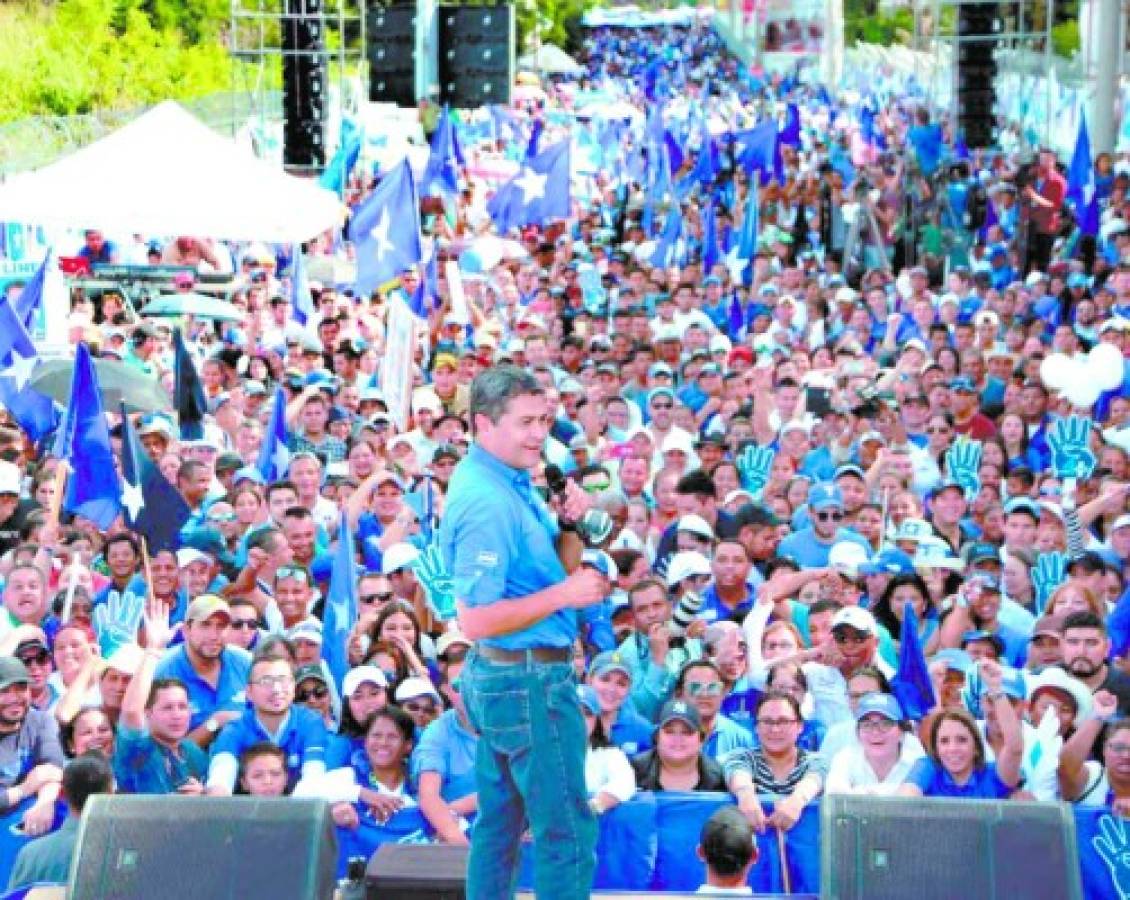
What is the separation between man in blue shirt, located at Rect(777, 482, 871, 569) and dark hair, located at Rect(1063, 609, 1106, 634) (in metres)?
2.65

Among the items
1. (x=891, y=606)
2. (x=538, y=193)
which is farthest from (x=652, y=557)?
(x=538, y=193)

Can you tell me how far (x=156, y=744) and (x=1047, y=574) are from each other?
188 inches

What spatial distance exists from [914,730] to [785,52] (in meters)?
82.2

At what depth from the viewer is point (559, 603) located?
638cm

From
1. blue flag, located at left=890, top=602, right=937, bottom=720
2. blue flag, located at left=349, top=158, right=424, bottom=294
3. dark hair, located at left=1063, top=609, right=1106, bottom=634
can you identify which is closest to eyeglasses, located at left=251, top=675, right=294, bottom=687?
blue flag, located at left=890, top=602, right=937, bottom=720

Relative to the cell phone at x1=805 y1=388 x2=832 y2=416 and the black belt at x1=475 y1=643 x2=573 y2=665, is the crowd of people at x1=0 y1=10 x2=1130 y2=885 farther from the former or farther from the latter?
the black belt at x1=475 y1=643 x2=573 y2=665

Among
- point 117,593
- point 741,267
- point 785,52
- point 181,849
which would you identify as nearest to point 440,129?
point 741,267

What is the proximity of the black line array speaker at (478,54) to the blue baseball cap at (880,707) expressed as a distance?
18.2 meters

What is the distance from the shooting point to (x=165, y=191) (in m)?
17.9

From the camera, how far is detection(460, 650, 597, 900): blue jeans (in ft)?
21.5

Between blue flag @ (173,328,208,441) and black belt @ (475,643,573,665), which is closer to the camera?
black belt @ (475,643,573,665)

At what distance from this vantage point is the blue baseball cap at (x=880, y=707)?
→ 8984 millimetres

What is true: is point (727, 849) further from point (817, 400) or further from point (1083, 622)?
point (817, 400)

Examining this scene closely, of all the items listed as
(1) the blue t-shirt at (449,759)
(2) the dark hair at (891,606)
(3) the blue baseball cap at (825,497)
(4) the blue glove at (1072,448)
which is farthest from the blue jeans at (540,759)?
(4) the blue glove at (1072,448)
